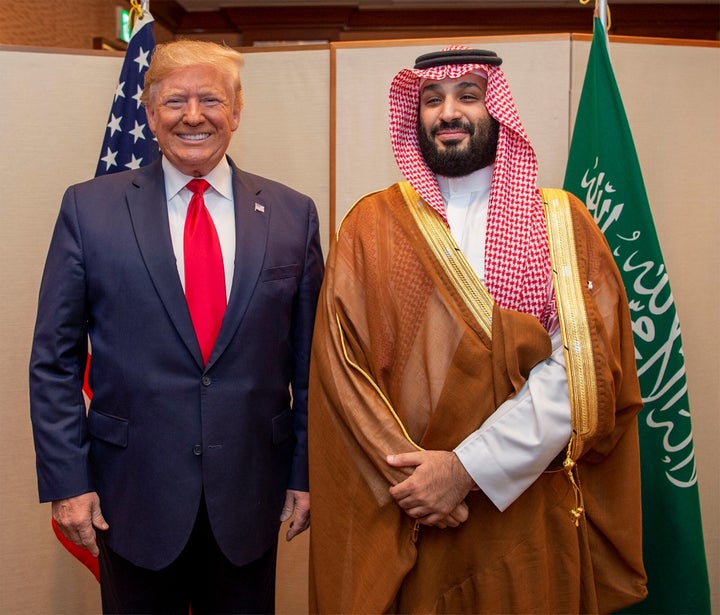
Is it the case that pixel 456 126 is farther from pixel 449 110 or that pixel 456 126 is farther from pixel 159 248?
pixel 159 248

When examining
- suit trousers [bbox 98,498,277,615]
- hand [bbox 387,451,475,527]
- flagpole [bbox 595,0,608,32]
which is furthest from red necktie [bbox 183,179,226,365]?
flagpole [bbox 595,0,608,32]

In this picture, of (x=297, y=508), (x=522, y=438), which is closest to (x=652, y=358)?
(x=522, y=438)

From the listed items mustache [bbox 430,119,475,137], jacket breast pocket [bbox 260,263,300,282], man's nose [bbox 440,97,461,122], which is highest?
man's nose [bbox 440,97,461,122]

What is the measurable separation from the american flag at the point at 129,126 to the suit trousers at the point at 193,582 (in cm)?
77

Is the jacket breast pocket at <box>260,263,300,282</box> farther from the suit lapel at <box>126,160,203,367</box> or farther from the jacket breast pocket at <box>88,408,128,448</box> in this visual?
the jacket breast pocket at <box>88,408,128,448</box>

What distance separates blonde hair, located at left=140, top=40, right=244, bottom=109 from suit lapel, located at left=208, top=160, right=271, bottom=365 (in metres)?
0.24

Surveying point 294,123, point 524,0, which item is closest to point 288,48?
point 294,123

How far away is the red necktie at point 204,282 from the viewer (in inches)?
74.4

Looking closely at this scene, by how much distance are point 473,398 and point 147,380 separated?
A: 0.75 meters

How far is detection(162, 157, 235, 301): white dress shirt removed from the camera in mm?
1950

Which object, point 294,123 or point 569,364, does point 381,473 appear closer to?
point 569,364

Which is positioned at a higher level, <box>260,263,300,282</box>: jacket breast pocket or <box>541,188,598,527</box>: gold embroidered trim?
<box>260,263,300,282</box>: jacket breast pocket

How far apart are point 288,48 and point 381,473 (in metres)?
1.85

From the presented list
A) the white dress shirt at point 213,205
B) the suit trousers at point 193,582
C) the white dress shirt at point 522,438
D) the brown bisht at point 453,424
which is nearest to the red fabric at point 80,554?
the suit trousers at point 193,582
